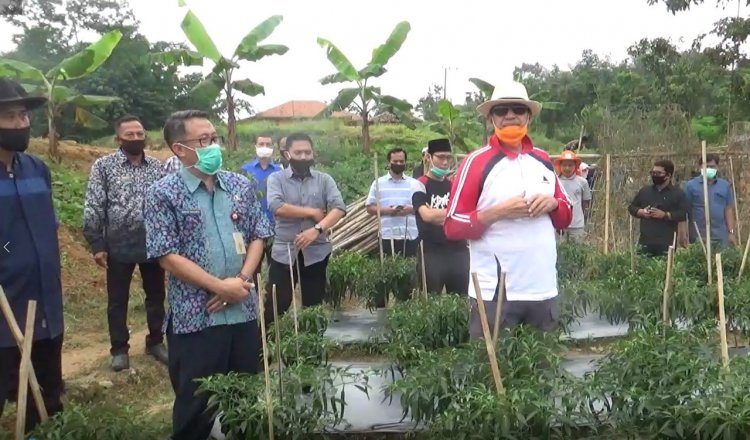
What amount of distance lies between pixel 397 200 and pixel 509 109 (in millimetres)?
3774

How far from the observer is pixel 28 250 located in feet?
11.3

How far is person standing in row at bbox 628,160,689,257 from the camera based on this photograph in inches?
283

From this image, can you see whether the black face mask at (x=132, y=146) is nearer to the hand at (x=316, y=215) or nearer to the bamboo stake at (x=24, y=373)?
the hand at (x=316, y=215)

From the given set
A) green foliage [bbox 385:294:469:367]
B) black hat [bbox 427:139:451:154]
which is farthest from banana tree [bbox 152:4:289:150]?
green foliage [bbox 385:294:469:367]

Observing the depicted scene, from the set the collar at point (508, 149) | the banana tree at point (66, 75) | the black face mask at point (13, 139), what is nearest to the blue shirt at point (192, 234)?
the black face mask at point (13, 139)

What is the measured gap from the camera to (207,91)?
1375cm

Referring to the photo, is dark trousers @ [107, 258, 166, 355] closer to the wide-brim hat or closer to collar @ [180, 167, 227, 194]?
collar @ [180, 167, 227, 194]

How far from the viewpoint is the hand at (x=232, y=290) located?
3.23 metres

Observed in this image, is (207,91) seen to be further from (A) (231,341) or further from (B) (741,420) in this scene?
(B) (741,420)

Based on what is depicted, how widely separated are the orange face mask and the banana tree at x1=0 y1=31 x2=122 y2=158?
29.8ft

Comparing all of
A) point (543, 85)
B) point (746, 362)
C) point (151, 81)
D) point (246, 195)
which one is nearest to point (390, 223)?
point (246, 195)

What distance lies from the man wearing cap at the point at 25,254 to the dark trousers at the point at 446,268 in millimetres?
3058

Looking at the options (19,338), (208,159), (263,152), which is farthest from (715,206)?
(19,338)

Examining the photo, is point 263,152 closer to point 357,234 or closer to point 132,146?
point 132,146
